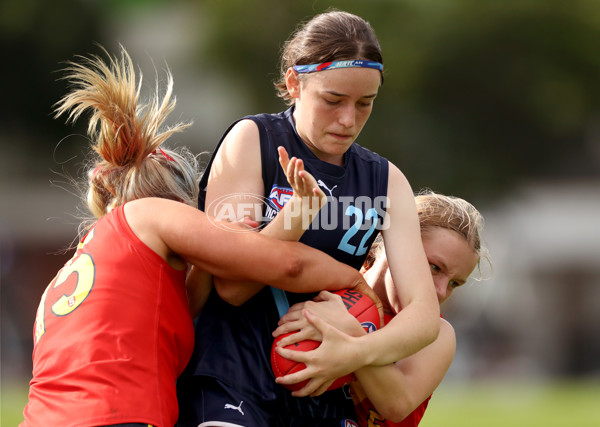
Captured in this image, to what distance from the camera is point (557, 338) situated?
27062 millimetres

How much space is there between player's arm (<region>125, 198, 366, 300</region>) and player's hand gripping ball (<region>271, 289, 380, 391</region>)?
245mm

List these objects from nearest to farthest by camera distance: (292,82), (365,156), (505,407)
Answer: (292,82)
(365,156)
(505,407)

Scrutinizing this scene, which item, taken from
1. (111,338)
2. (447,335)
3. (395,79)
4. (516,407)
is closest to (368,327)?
(447,335)

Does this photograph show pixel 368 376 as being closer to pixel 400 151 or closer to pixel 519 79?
pixel 400 151

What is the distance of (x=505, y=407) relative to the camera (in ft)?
45.2

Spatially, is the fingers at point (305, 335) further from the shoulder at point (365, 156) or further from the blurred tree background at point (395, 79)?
the blurred tree background at point (395, 79)

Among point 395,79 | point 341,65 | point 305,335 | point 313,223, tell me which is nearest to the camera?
point 305,335

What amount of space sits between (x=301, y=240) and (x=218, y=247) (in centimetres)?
47

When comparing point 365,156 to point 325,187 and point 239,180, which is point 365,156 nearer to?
point 325,187

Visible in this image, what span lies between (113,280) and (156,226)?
0.93 ft

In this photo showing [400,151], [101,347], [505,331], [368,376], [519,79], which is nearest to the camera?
[101,347]

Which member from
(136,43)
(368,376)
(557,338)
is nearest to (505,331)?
(557,338)

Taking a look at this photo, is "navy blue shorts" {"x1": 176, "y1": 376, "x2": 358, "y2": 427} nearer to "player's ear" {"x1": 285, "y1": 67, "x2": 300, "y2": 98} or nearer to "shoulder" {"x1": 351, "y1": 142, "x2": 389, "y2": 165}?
"shoulder" {"x1": 351, "y1": 142, "x2": 389, "y2": 165}

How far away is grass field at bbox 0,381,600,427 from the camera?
11.5 meters
